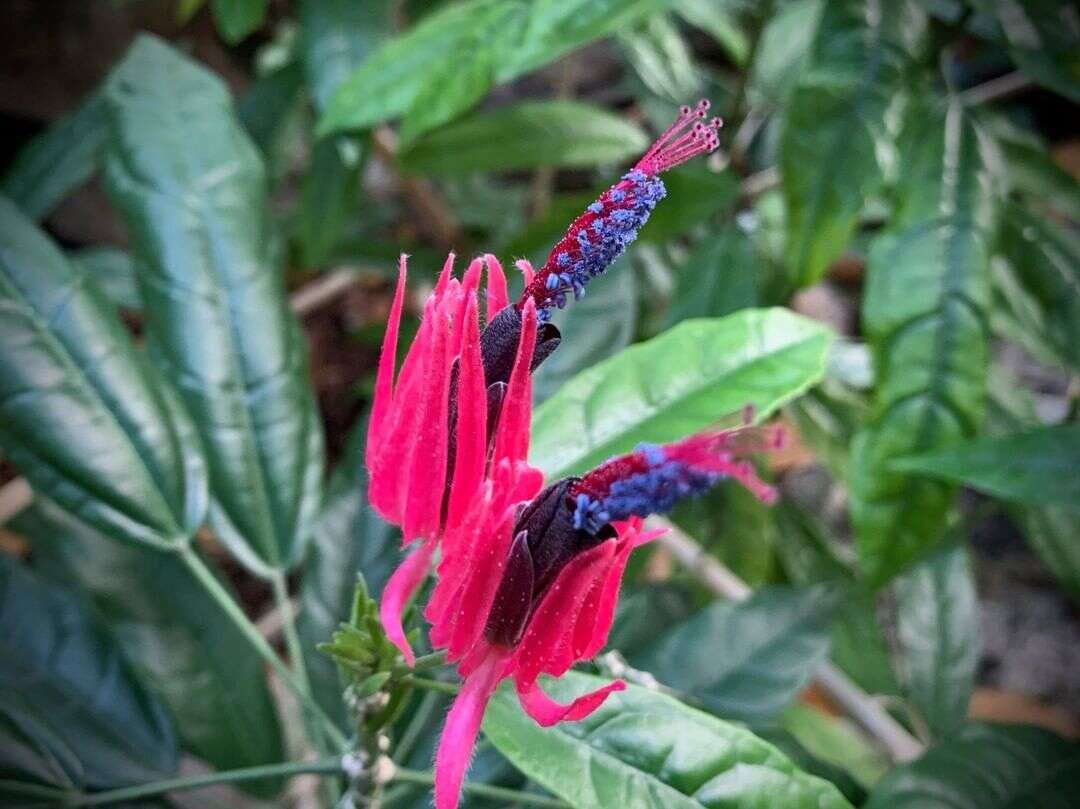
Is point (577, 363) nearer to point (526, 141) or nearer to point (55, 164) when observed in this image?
point (526, 141)

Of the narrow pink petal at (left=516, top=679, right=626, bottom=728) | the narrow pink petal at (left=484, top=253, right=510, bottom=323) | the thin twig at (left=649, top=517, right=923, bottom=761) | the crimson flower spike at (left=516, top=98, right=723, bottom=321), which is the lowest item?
the thin twig at (left=649, top=517, right=923, bottom=761)

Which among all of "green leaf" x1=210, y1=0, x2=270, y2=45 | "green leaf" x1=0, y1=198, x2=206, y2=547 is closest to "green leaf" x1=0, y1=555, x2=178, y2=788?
"green leaf" x1=0, y1=198, x2=206, y2=547

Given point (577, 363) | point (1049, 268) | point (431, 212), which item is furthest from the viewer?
point (431, 212)

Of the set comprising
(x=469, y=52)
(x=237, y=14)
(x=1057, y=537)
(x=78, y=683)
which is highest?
(x=237, y=14)

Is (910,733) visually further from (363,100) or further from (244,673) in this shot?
Answer: (363,100)

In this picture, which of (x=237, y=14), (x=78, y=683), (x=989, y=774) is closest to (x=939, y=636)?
(x=989, y=774)

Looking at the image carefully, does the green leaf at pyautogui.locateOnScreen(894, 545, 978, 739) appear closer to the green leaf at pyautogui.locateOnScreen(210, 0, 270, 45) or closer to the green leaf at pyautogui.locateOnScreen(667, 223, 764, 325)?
the green leaf at pyautogui.locateOnScreen(667, 223, 764, 325)

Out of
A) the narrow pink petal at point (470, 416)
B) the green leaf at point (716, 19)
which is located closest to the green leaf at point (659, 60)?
the green leaf at point (716, 19)
